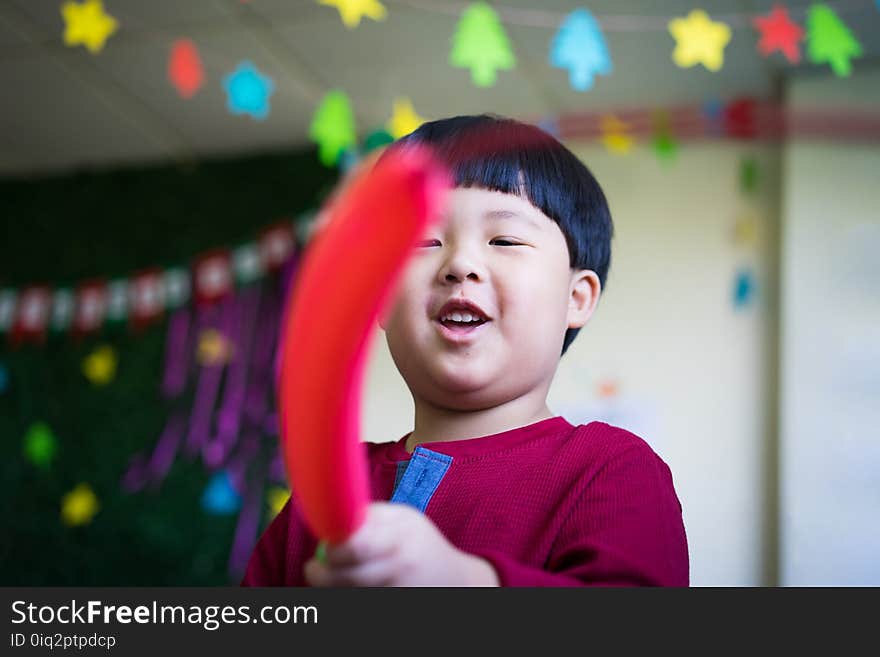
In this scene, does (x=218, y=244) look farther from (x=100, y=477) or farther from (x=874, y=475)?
(x=874, y=475)

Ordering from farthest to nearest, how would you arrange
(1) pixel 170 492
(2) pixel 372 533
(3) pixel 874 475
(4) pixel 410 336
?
(1) pixel 170 492 → (3) pixel 874 475 → (4) pixel 410 336 → (2) pixel 372 533

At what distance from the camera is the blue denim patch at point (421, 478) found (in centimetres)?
63

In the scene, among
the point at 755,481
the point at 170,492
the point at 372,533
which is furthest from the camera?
the point at 170,492

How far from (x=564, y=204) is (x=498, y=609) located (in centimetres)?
36

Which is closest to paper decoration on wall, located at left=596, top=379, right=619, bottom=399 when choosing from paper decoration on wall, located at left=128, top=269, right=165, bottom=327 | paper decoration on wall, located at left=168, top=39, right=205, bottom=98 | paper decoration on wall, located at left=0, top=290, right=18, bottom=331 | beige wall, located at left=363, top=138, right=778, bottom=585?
beige wall, located at left=363, top=138, right=778, bottom=585

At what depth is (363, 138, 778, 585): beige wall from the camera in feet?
8.50

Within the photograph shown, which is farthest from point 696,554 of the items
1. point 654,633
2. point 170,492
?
point 654,633

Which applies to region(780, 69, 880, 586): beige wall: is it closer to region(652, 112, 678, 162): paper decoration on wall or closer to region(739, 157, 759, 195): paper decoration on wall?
region(739, 157, 759, 195): paper decoration on wall

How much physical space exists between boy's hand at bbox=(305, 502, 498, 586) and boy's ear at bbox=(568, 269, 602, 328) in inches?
14.5

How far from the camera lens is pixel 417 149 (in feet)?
2.41

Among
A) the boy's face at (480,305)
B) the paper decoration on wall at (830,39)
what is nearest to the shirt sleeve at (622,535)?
the boy's face at (480,305)

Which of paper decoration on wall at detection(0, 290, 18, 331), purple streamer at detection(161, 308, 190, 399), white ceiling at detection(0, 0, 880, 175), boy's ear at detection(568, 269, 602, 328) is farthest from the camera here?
paper decoration on wall at detection(0, 290, 18, 331)

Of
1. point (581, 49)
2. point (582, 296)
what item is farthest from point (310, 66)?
point (582, 296)

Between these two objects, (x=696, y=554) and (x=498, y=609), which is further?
(x=696, y=554)
